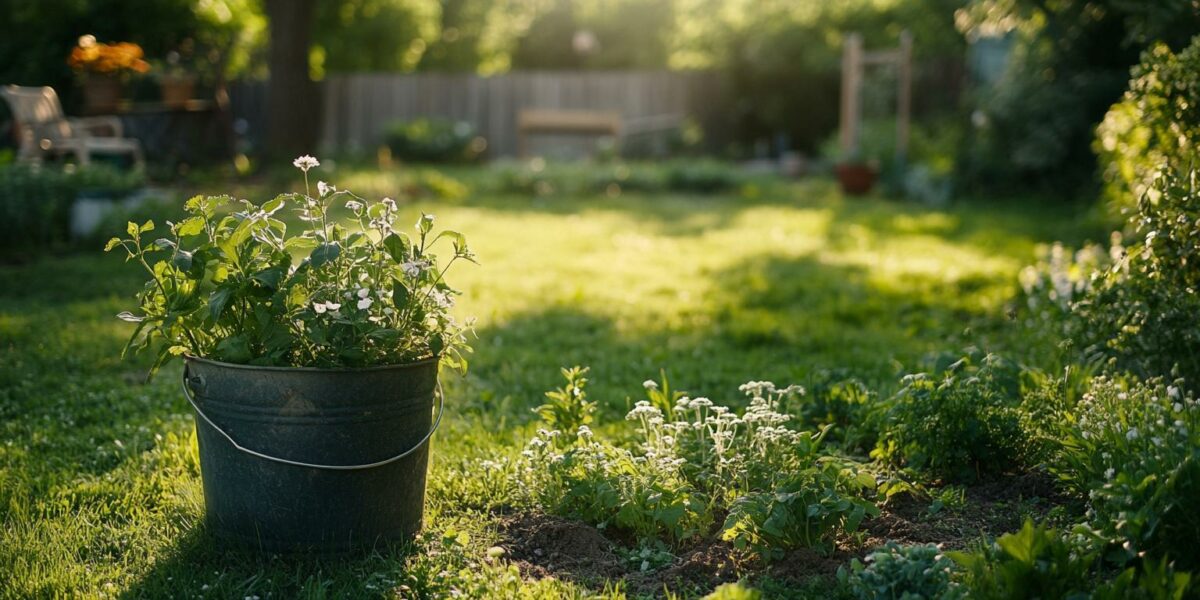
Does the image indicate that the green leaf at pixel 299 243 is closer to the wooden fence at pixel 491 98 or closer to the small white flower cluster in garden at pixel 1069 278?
the small white flower cluster in garden at pixel 1069 278

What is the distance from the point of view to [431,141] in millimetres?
20078

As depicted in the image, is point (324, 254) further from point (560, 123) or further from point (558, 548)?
point (560, 123)

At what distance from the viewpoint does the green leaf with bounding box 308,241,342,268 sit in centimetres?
280

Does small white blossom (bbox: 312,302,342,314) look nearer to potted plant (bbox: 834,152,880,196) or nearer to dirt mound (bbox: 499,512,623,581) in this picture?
dirt mound (bbox: 499,512,623,581)

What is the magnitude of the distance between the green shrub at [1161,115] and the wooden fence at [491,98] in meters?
17.1

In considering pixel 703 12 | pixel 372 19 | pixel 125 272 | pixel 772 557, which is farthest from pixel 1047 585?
pixel 703 12

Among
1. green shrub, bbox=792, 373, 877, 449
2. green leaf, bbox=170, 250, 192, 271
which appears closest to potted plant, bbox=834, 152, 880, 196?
green shrub, bbox=792, 373, 877, 449

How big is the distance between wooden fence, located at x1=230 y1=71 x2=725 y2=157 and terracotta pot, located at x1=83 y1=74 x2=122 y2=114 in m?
9.38

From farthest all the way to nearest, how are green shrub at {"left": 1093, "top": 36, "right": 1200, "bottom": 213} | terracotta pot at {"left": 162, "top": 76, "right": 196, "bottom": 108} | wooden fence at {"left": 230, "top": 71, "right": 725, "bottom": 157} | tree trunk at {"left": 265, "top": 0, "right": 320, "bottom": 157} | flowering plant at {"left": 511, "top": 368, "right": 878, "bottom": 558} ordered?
1. wooden fence at {"left": 230, "top": 71, "right": 725, "bottom": 157}
2. tree trunk at {"left": 265, "top": 0, "right": 320, "bottom": 157}
3. terracotta pot at {"left": 162, "top": 76, "right": 196, "bottom": 108}
4. green shrub at {"left": 1093, "top": 36, "right": 1200, "bottom": 213}
5. flowering plant at {"left": 511, "top": 368, "right": 878, "bottom": 558}

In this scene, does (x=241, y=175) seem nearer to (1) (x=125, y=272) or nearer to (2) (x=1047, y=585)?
(1) (x=125, y=272)

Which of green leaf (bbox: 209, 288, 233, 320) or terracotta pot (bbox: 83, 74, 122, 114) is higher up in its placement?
terracotta pot (bbox: 83, 74, 122, 114)

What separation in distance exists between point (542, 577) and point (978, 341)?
333 cm

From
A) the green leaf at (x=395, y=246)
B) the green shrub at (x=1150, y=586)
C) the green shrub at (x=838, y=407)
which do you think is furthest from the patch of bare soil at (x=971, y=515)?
the green leaf at (x=395, y=246)

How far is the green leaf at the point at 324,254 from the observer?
2.80 metres
